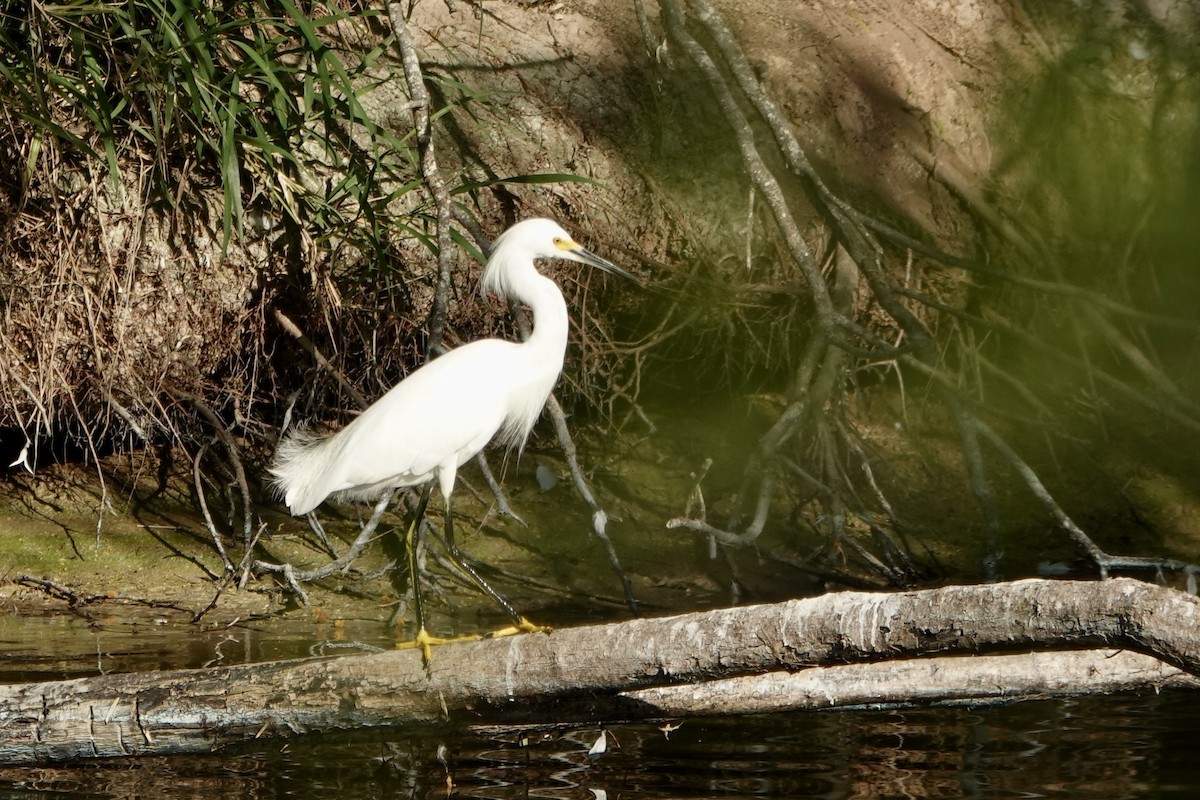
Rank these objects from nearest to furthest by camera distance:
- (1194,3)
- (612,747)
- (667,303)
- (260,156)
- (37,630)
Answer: (612,747)
(37,630)
(260,156)
(667,303)
(1194,3)

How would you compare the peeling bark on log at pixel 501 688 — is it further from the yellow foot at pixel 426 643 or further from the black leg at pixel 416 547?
the black leg at pixel 416 547

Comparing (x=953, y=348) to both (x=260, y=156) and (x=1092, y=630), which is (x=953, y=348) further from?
(x=1092, y=630)

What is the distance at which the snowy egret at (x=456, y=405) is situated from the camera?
444 centimetres

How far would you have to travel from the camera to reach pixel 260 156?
5.50m

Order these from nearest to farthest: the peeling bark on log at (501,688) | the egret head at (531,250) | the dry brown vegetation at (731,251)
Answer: the peeling bark on log at (501,688) < the egret head at (531,250) < the dry brown vegetation at (731,251)

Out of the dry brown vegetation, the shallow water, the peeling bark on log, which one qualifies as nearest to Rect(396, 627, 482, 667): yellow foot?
the peeling bark on log

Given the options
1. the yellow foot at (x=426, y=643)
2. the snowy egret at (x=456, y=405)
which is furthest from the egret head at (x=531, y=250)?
the yellow foot at (x=426, y=643)

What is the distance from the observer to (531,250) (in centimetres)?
458

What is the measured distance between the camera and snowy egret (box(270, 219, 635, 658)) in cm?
444

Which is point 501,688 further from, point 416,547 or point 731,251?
point 731,251

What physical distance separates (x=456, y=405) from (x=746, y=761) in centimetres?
158

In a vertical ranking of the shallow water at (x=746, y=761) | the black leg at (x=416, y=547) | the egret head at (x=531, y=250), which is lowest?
the shallow water at (x=746, y=761)

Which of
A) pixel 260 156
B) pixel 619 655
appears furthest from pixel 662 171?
pixel 619 655

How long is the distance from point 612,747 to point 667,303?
3136 millimetres
